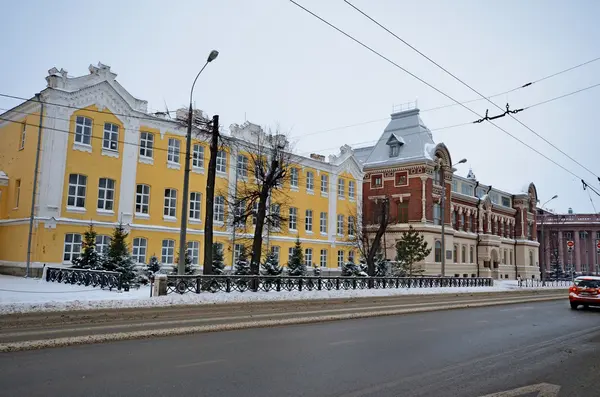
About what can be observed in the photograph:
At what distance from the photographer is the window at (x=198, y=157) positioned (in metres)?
37.5

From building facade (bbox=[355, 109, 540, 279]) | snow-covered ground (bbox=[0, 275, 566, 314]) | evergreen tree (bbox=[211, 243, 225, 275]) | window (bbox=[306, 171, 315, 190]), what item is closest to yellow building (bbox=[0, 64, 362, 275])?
evergreen tree (bbox=[211, 243, 225, 275])

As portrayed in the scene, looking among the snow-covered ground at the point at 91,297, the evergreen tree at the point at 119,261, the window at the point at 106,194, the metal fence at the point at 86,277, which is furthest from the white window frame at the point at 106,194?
the snow-covered ground at the point at 91,297

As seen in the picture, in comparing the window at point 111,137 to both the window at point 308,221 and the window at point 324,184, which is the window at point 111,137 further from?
the window at point 324,184

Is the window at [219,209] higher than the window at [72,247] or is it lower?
higher

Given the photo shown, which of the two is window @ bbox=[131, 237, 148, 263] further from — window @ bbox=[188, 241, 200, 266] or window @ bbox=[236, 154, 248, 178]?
window @ bbox=[236, 154, 248, 178]

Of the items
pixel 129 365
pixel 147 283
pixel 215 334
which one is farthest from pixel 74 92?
pixel 129 365

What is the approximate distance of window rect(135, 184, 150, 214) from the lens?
110ft

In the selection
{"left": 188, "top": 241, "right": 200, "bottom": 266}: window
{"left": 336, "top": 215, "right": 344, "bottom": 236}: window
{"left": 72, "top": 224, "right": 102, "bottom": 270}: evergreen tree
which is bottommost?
{"left": 72, "top": 224, "right": 102, "bottom": 270}: evergreen tree

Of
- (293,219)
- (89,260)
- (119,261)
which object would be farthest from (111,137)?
(293,219)

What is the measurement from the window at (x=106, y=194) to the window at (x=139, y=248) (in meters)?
2.94

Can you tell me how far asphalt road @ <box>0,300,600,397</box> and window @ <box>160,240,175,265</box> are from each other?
2482 cm

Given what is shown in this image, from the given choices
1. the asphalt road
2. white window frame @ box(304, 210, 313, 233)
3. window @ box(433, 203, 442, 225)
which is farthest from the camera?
window @ box(433, 203, 442, 225)

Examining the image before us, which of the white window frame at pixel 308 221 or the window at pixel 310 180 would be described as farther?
the window at pixel 310 180

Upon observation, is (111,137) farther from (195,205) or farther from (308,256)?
(308,256)
